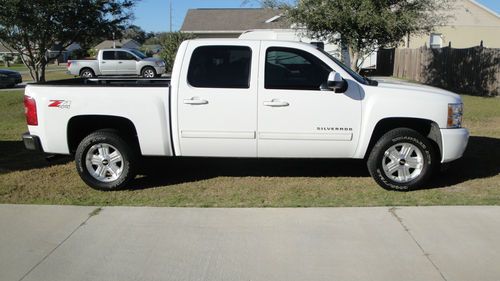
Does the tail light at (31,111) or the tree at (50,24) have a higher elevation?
the tree at (50,24)

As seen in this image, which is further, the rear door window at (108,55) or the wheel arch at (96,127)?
the rear door window at (108,55)

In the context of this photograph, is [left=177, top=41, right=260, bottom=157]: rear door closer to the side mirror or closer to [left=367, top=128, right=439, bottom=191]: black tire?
the side mirror

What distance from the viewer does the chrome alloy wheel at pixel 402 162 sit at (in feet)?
20.4

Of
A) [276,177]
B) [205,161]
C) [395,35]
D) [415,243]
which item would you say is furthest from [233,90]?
[395,35]

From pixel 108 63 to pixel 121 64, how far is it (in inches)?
27.9

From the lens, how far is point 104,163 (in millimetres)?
6316

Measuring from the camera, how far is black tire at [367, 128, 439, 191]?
6141mm

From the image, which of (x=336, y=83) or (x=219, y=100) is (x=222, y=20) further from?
(x=336, y=83)

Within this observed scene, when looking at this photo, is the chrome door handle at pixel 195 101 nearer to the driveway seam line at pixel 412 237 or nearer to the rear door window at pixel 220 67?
the rear door window at pixel 220 67

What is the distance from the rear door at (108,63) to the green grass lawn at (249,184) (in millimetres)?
20971

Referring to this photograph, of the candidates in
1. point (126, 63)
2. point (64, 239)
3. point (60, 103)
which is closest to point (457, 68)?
point (126, 63)

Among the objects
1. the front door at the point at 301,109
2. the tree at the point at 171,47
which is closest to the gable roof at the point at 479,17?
the tree at the point at 171,47

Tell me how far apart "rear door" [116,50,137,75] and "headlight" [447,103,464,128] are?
24287 millimetres

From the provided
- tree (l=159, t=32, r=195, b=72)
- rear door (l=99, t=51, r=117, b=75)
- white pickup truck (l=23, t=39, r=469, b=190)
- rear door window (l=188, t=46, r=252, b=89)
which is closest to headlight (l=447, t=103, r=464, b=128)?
white pickup truck (l=23, t=39, r=469, b=190)
